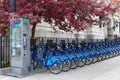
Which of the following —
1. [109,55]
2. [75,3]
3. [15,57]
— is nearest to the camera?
[15,57]

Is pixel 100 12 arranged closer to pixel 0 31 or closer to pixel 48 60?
pixel 48 60

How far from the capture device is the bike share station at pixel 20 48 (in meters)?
10.4

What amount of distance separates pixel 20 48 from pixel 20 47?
4 centimetres

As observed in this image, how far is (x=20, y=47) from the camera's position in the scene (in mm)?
10523

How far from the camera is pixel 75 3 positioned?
1159cm

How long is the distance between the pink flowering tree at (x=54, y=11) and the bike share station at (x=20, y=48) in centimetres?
34

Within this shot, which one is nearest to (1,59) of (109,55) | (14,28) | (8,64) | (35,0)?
(8,64)

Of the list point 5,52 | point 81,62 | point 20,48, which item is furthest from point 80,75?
point 5,52

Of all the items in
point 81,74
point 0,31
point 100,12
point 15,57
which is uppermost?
point 100,12

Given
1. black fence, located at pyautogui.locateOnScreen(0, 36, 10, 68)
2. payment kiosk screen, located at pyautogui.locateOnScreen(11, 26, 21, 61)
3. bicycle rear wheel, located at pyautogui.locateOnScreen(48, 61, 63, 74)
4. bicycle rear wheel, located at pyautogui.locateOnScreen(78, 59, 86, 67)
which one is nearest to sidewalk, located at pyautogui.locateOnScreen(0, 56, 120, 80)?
bicycle rear wheel, located at pyautogui.locateOnScreen(48, 61, 63, 74)

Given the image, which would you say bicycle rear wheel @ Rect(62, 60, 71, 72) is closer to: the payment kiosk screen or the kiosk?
the kiosk

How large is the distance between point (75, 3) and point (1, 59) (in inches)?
145

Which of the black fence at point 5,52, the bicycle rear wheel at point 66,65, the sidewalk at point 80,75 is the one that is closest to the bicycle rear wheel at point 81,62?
the sidewalk at point 80,75

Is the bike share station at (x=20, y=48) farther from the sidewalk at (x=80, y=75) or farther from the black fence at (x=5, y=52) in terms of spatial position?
the black fence at (x=5, y=52)
